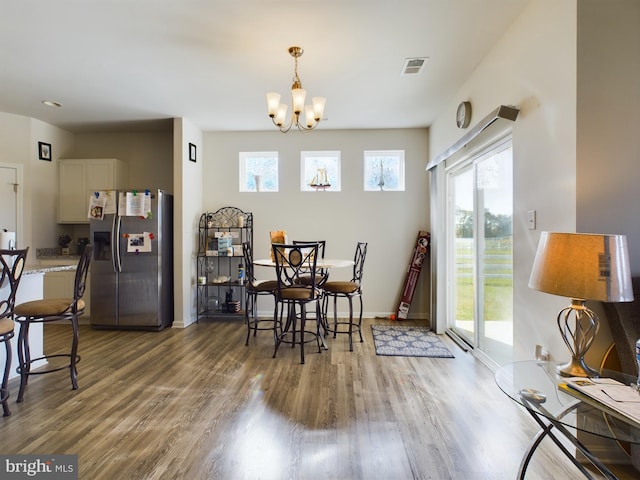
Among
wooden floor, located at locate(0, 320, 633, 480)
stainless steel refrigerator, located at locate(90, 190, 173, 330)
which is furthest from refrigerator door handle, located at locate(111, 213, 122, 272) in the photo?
wooden floor, located at locate(0, 320, 633, 480)

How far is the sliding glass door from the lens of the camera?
2680 mm

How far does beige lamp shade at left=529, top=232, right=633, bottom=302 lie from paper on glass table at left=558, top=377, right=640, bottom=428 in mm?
334

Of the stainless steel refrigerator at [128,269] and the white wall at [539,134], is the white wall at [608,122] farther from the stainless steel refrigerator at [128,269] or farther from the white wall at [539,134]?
the stainless steel refrigerator at [128,269]

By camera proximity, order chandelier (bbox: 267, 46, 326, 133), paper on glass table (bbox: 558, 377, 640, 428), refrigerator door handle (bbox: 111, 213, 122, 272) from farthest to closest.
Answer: refrigerator door handle (bbox: 111, 213, 122, 272)
chandelier (bbox: 267, 46, 326, 133)
paper on glass table (bbox: 558, 377, 640, 428)

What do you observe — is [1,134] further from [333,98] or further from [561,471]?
[561,471]

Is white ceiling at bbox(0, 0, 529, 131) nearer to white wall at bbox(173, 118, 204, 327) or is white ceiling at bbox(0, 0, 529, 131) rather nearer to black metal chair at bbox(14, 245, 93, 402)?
white wall at bbox(173, 118, 204, 327)

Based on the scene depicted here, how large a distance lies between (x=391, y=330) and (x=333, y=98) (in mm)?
2864

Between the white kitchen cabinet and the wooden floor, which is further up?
the white kitchen cabinet

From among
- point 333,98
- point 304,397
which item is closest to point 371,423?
point 304,397

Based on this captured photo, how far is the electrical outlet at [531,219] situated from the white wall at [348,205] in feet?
8.30

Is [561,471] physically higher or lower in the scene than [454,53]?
lower

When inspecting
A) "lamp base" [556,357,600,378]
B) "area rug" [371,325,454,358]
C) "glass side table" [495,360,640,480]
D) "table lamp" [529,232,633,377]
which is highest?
"table lamp" [529,232,633,377]

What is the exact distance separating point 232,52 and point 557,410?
122 inches

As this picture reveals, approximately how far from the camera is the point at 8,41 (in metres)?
2.56
